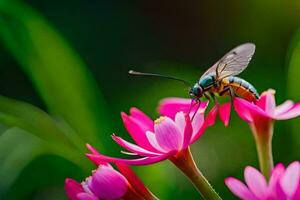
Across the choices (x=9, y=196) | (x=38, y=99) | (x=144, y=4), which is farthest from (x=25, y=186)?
(x=144, y=4)

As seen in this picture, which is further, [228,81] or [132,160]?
[228,81]

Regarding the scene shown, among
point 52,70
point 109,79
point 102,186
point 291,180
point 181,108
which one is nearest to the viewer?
point 291,180

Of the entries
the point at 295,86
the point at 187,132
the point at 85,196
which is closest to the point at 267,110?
the point at 187,132

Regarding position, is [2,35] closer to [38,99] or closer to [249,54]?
[38,99]

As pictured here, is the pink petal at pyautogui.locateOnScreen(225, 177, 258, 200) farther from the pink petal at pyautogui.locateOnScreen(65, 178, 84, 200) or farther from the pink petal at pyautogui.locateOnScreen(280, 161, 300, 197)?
the pink petal at pyautogui.locateOnScreen(65, 178, 84, 200)

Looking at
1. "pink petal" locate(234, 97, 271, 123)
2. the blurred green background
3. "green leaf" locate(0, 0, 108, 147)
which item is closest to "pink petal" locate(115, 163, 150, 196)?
"pink petal" locate(234, 97, 271, 123)

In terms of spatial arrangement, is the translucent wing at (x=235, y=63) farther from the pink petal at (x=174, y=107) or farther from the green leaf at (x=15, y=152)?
the green leaf at (x=15, y=152)

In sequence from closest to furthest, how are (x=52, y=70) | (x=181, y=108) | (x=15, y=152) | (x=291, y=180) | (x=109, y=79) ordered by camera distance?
(x=291, y=180), (x=181, y=108), (x=15, y=152), (x=52, y=70), (x=109, y=79)

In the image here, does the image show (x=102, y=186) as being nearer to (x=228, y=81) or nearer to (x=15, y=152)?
(x=228, y=81)
